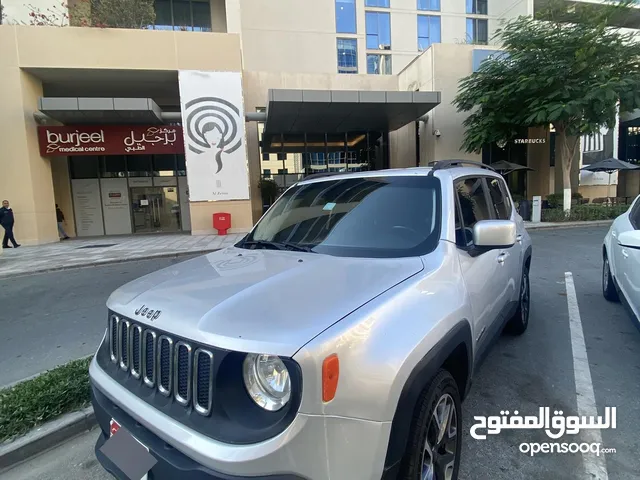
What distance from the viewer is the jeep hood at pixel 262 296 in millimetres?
1513

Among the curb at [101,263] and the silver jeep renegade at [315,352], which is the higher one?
the silver jeep renegade at [315,352]

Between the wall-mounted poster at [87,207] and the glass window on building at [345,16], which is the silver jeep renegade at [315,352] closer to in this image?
the wall-mounted poster at [87,207]

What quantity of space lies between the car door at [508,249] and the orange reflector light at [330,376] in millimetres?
2312

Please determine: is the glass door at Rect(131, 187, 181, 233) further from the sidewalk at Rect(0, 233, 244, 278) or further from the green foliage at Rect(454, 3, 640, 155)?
the green foliage at Rect(454, 3, 640, 155)

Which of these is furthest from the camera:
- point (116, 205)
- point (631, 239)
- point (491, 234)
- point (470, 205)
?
point (116, 205)

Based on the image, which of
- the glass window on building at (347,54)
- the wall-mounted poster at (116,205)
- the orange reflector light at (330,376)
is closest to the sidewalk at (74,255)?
the wall-mounted poster at (116,205)

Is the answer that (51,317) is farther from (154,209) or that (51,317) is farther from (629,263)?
(154,209)

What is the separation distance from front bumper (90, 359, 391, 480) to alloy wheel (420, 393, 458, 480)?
0.47 meters

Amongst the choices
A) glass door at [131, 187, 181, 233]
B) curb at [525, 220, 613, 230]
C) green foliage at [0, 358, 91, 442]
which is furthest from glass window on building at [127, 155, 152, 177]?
green foliage at [0, 358, 91, 442]

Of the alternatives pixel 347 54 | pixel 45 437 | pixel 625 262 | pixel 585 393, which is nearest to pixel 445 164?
pixel 585 393

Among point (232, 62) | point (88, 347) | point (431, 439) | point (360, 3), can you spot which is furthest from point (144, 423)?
point (360, 3)

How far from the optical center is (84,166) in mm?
19859

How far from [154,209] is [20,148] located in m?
6.67

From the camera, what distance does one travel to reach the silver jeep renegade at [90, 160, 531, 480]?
4.65 feet
